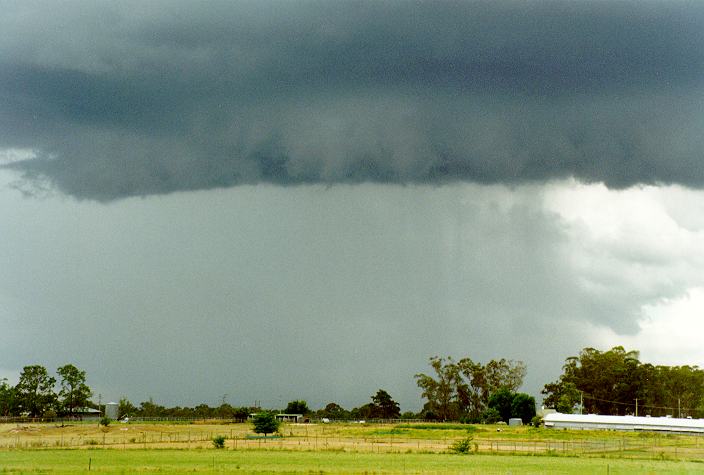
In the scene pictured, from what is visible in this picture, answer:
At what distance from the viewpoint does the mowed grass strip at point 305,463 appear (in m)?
70.1

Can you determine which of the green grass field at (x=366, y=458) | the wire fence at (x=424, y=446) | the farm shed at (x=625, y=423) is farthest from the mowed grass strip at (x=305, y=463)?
the farm shed at (x=625, y=423)

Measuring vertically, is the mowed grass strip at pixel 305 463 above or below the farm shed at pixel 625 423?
above

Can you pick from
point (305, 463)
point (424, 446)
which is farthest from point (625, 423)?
point (305, 463)

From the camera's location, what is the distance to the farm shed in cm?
18700

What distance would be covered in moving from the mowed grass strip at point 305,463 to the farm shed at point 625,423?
102356 mm

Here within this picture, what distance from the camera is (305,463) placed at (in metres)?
78.8

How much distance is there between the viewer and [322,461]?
268 feet

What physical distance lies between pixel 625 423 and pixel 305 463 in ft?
422

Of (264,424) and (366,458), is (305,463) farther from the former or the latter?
(264,424)

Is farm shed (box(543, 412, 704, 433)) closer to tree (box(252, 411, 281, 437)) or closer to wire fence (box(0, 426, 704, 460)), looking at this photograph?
wire fence (box(0, 426, 704, 460))

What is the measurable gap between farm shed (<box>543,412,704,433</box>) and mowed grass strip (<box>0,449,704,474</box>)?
102356 millimetres

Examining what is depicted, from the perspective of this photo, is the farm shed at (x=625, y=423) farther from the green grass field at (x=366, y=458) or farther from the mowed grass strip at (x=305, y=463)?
the mowed grass strip at (x=305, y=463)

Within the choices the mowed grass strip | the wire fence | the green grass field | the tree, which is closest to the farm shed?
the wire fence

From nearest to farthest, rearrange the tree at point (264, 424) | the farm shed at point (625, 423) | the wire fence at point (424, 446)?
the wire fence at point (424, 446) → the tree at point (264, 424) → the farm shed at point (625, 423)
